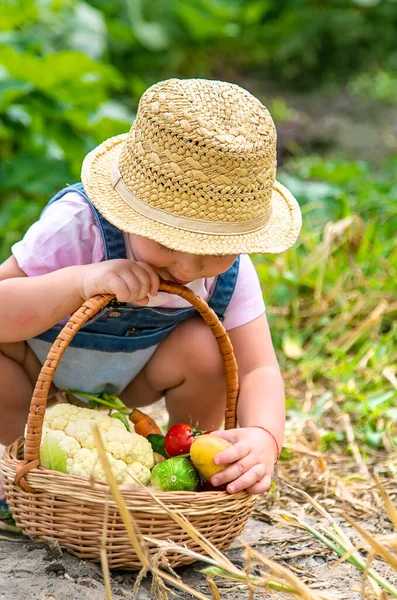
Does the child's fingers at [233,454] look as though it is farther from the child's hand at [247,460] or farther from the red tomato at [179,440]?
the red tomato at [179,440]

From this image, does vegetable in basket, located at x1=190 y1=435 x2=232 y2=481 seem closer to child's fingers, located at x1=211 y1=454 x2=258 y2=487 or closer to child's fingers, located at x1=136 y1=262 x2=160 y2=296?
child's fingers, located at x1=211 y1=454 x2=258 y2=487

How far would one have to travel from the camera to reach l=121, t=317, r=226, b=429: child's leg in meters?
2.36

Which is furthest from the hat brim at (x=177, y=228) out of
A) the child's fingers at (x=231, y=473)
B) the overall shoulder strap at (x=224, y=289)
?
the child's fingers at (x=231, y=473)

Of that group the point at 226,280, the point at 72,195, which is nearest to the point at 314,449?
the point at 226,280

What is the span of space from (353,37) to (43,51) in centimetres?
390

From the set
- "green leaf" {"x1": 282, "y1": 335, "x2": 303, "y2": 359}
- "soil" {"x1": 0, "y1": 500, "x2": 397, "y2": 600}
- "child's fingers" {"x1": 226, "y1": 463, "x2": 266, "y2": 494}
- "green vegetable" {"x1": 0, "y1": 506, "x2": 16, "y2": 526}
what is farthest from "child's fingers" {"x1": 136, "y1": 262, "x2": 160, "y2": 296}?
"green leaf" {"x1": 282, "y1": 335, "x2": 303, "y2": 359}

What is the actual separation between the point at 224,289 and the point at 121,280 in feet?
1.59

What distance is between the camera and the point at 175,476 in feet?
6.55

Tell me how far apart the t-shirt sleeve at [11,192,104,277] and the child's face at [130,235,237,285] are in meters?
0.17

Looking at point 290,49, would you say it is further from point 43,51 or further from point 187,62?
point 43,51

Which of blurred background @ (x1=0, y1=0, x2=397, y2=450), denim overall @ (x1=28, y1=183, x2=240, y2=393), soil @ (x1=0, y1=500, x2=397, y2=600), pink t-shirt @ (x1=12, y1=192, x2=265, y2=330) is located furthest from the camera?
blurred background @ (x1=0, y1=0, x2=397, y2=450)

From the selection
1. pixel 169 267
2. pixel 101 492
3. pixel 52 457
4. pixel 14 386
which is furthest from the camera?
pixel 14 386

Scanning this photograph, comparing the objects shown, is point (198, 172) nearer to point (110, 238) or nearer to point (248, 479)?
point (110, 238)

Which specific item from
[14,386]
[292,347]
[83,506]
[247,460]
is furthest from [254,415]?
[292,347]
